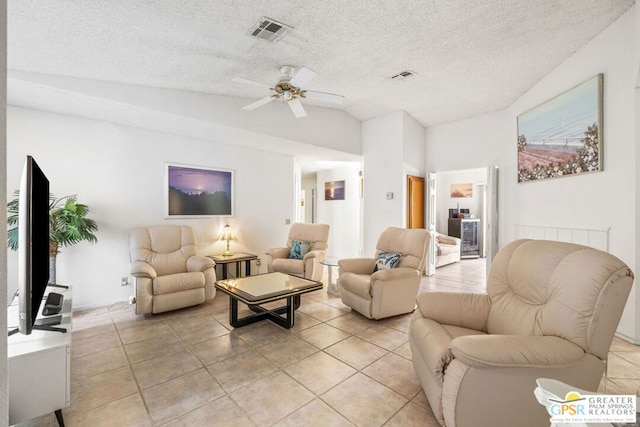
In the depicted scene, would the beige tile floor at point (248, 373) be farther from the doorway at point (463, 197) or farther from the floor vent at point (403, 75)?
the doorway at point (463, 197)

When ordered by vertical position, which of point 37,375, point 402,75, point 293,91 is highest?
point 402,75

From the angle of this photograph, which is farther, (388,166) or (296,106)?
(388,166)

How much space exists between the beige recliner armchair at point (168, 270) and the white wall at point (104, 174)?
42 centimetres

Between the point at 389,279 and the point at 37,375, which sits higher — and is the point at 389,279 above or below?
above

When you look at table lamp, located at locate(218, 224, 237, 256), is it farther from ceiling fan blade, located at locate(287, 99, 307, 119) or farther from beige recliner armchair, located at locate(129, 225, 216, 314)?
ceiling fan blade, located at locate(287, 99, 307, 119)

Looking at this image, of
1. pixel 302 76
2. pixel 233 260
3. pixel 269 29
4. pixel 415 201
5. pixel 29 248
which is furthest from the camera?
pixel 415 201

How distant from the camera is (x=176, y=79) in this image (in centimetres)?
322

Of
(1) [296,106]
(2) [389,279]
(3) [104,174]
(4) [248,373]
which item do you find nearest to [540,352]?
(2) [389,279]

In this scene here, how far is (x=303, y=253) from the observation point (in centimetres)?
468

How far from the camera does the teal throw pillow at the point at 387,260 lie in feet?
11.1

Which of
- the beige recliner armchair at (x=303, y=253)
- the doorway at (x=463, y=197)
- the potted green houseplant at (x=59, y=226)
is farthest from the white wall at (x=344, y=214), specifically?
the potted green houseplant at (x=59, y=226)

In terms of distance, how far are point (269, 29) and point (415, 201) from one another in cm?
399

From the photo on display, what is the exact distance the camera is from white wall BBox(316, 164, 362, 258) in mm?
6805

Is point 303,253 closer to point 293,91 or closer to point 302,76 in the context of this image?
point 293,91
